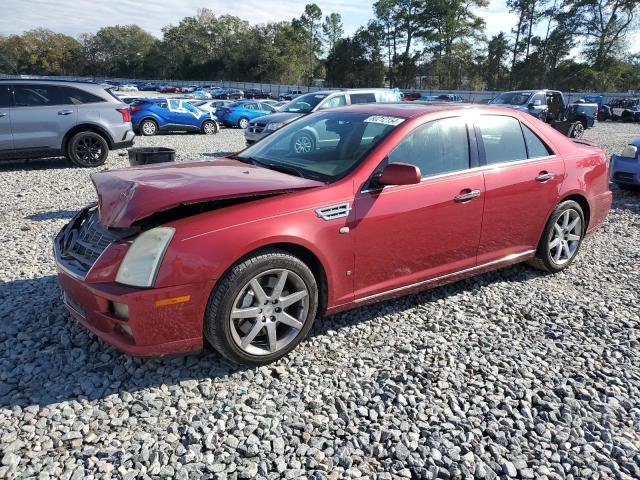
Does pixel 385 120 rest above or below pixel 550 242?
above

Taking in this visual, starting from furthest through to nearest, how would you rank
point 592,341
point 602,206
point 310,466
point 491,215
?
point 602,206, point 491,215, point 592,341, point 310,466

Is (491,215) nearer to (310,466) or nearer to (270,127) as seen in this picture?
(310,466)

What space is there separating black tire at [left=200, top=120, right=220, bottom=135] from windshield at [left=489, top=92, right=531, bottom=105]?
10.5 meters

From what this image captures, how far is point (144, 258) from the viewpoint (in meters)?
2.71

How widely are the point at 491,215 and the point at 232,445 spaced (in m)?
2.67

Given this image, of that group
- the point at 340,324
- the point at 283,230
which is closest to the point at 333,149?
the point at 283,230

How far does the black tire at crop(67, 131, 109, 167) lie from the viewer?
965cm

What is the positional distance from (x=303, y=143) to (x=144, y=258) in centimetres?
176

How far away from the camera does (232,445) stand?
2455 millimetres

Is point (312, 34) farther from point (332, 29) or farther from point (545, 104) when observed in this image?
point (545, 104)

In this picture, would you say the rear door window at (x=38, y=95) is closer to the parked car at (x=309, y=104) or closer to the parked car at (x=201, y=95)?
the parked car at (x=309, y=104)

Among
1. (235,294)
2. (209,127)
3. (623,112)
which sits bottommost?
(623,112)

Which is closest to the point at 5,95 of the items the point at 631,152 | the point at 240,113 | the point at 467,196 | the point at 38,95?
the point at 38,95

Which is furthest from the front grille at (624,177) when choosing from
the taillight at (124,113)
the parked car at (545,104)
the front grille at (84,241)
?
the parked car at (545,104)
